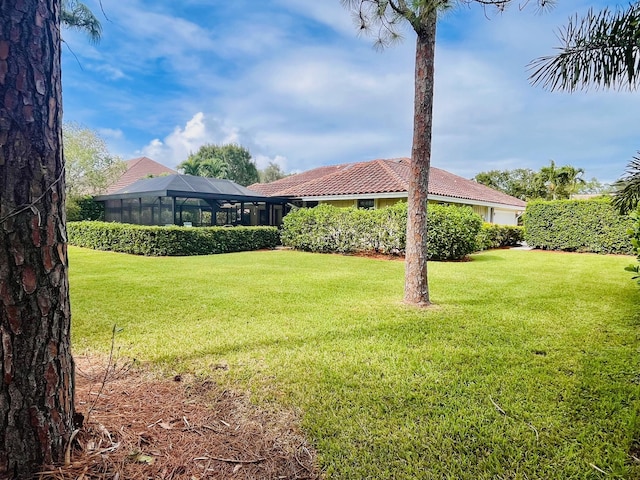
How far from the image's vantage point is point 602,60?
5883mm

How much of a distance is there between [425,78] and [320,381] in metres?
5.39

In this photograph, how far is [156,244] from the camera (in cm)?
1505

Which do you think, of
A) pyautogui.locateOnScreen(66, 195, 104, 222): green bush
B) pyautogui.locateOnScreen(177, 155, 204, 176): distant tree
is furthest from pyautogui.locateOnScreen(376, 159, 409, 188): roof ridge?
pyautogui.locateOnScreen(177, 155, 204, 176): distant tree

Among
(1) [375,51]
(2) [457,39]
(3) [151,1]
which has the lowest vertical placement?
(1) [375,51]

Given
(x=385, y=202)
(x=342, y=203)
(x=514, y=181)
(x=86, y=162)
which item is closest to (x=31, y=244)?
(x=385, y=202)

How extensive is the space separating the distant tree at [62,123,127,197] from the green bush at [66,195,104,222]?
1.80 ft

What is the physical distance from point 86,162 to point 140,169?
12998 millimetres

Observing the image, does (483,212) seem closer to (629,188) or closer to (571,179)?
(571,179)

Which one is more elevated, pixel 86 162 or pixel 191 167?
pixel 191 167

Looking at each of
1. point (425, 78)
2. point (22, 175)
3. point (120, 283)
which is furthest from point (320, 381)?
point (120, 283)

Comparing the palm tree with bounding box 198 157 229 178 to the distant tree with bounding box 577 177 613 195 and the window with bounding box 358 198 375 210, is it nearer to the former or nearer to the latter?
the window with bounding box 358 198 375 210

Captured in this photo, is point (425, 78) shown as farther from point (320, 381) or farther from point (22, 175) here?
point (22, 175)

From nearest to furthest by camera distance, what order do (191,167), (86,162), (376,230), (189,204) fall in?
(376,230) < (189,204) < (86,162) < (191,167)

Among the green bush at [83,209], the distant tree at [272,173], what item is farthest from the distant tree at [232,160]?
the green bush at [83,209]
